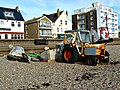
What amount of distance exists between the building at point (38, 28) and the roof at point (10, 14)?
9078mm

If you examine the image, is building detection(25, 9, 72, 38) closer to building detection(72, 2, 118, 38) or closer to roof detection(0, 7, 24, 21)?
roof detection(0, 7, 24, 21)

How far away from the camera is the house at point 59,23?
2811 inches

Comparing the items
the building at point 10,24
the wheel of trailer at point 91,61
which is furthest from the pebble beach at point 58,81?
the building at point 10,24

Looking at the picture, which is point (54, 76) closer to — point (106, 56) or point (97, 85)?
point (97, 85)

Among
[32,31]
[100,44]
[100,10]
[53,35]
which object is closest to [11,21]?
[32,31]

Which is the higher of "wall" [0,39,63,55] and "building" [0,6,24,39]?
"building" [0,6,24,39]

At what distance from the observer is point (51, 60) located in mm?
16328

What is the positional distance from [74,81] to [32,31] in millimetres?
57730

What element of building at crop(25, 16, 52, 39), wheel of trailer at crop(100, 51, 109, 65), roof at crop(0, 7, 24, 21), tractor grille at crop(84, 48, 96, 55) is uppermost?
roof at crop(0, 7, 24, 21)

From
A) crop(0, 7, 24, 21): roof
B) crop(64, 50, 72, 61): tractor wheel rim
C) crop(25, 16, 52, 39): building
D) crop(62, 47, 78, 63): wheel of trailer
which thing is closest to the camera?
crop(62, 47, 78, 63): wheel of trailer

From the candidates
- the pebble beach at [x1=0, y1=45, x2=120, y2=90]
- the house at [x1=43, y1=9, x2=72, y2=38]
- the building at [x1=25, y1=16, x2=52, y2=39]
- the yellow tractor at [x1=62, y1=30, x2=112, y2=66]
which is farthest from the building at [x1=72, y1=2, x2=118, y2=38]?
the pebble beach at [x1=0, y1=45, x2=120, y2=90]

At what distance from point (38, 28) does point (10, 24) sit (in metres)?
11.8

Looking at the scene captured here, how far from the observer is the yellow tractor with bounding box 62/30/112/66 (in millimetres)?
13469

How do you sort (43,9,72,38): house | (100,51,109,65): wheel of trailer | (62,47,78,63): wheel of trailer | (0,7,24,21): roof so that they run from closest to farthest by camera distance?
(100,51,109,65): wheel of trailer < (62,47,78,63): wheel of trailer < (0,7,24,21): roof < (43,9,72,38): house
